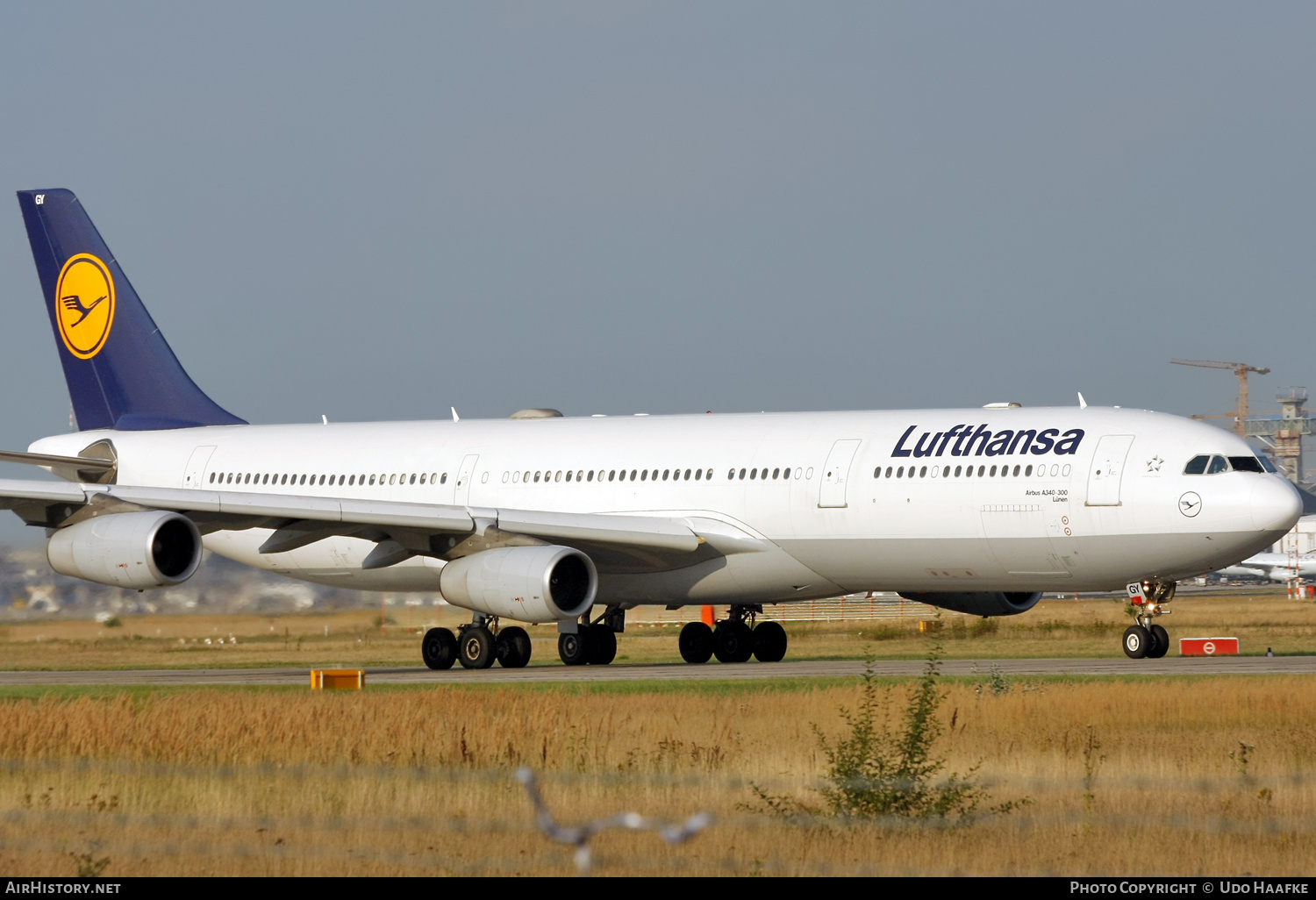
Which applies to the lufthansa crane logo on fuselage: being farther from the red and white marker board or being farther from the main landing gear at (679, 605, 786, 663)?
the red and white marker board

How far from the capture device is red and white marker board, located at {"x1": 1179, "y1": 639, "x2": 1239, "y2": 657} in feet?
99.0

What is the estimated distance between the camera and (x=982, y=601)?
31922mm

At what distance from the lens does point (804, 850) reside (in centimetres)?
1159

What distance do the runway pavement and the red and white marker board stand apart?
4.20 ft

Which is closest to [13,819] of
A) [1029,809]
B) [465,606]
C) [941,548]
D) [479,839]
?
[479,839]

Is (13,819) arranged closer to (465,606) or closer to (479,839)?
(479,839)

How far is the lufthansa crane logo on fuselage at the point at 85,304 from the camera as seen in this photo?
38375 millimetres

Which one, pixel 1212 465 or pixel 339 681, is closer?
pixel 339 681

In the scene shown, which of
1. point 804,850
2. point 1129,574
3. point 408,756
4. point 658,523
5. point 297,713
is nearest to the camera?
point 804,850

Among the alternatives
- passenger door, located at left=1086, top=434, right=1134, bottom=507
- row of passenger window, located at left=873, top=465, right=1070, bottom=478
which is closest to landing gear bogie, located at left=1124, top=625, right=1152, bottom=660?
passenger door, located at left=1086, top=434, right=1134, bottom=507

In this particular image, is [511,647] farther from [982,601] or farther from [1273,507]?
[1273,507]

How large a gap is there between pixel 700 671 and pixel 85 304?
17730 millimetres

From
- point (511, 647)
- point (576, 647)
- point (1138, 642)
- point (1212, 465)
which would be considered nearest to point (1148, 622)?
point (1138, 642)
